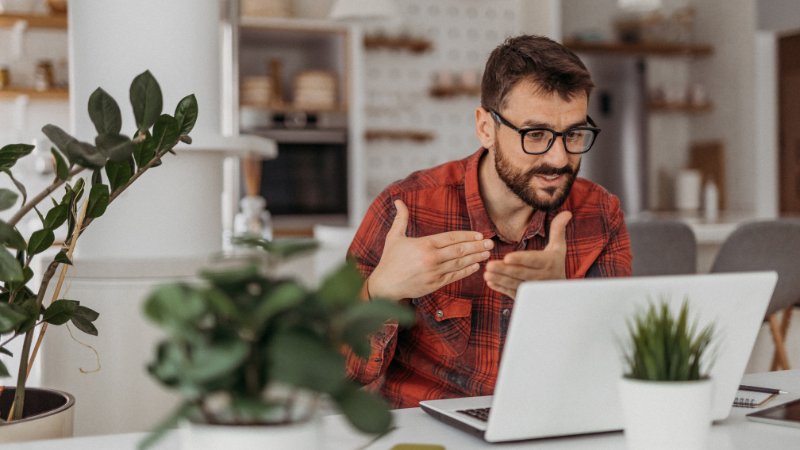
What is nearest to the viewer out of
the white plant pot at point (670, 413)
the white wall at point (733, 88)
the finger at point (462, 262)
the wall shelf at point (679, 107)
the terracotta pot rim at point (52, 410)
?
the white plant pot at point (670, 413)

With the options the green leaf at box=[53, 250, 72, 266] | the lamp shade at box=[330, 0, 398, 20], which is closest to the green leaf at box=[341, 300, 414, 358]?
the green leaf at box=[53, 250, 72, 266]

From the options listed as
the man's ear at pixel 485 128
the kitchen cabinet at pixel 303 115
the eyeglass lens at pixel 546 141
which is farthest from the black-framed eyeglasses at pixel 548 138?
the kitchen cabinet at pixel 303 115

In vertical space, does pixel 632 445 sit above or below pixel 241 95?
below

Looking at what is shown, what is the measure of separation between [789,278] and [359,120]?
3.22 metres

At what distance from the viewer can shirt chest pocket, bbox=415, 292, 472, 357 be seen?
1717 millimetres

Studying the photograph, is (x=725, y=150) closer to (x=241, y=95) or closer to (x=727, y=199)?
(x=727, y=199)

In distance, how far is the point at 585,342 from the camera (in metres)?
0.96

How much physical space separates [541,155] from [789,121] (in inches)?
223

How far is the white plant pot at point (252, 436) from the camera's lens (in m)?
0.67

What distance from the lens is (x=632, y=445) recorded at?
90 centimetres

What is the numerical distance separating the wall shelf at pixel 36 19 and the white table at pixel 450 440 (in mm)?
4506

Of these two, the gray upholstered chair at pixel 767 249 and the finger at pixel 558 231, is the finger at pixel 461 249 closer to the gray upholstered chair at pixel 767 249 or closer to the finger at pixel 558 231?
the finger at pixel 558 231

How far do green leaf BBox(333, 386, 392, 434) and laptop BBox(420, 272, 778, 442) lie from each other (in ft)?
0.88

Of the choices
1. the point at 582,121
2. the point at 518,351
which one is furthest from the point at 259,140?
the point at 518,351
